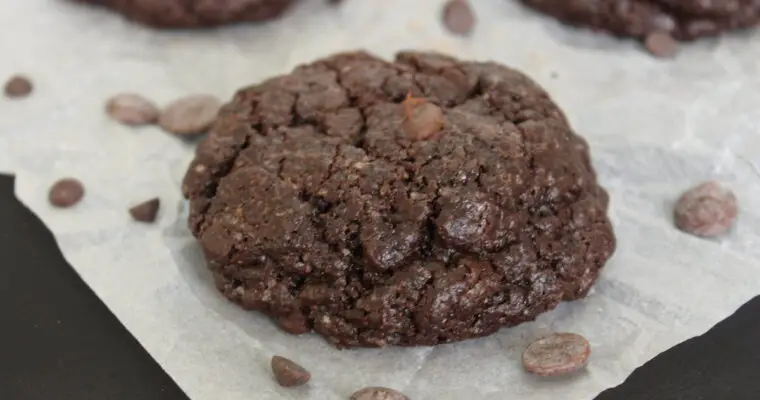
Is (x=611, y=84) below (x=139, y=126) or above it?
below

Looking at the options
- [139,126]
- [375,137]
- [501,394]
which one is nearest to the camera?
[501,394]

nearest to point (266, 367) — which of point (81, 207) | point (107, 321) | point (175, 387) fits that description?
point (175, 387)

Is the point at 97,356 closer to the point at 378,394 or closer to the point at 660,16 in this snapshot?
the point at 378,394

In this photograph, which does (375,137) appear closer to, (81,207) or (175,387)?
(175,387)

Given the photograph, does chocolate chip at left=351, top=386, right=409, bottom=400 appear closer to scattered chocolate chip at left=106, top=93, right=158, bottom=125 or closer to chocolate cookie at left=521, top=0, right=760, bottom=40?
scattered chocolate chip at left=106, top=93, right=158, bottom=125

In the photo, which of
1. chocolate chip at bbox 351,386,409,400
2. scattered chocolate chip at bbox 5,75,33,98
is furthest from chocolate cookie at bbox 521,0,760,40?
scattered chocolate chip at bbox 5,75,33,98

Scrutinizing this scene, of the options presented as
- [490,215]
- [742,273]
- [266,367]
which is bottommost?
Result: [742,273]
